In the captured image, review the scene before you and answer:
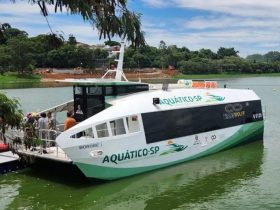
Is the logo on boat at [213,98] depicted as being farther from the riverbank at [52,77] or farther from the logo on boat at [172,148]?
the riverbank at [52,77]

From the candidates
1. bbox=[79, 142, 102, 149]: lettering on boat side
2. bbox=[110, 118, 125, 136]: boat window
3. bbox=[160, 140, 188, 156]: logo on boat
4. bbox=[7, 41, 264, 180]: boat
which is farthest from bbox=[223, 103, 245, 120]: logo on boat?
bbox=[79, 142, 102, 149]: lettering on boat side

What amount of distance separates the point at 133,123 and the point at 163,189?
2.66 m

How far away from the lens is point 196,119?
19.5 meters

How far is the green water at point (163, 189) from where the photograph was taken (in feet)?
46.6

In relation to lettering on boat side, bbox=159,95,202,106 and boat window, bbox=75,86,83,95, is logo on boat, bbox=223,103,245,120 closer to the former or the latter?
lettering on boat side, bbox=159,95,202,106

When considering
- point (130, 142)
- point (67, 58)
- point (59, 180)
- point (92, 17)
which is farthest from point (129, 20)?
point (67, 58)

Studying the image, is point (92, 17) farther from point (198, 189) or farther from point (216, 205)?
point (198, 189)

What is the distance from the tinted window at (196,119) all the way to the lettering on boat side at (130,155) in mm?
368

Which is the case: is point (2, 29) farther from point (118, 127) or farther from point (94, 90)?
point (94, 90)

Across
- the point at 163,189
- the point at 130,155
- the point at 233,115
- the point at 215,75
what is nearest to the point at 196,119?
the point at 233,115

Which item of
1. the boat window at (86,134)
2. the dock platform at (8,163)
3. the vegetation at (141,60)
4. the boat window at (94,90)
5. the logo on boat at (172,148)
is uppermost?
the vegetation at (141,60)

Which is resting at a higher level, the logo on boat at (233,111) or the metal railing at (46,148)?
the logo on boat at (233,111)

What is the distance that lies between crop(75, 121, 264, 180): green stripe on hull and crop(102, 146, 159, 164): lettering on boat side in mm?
338

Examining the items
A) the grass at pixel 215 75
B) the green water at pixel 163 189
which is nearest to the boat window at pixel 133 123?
the green water at pixel 163 189
